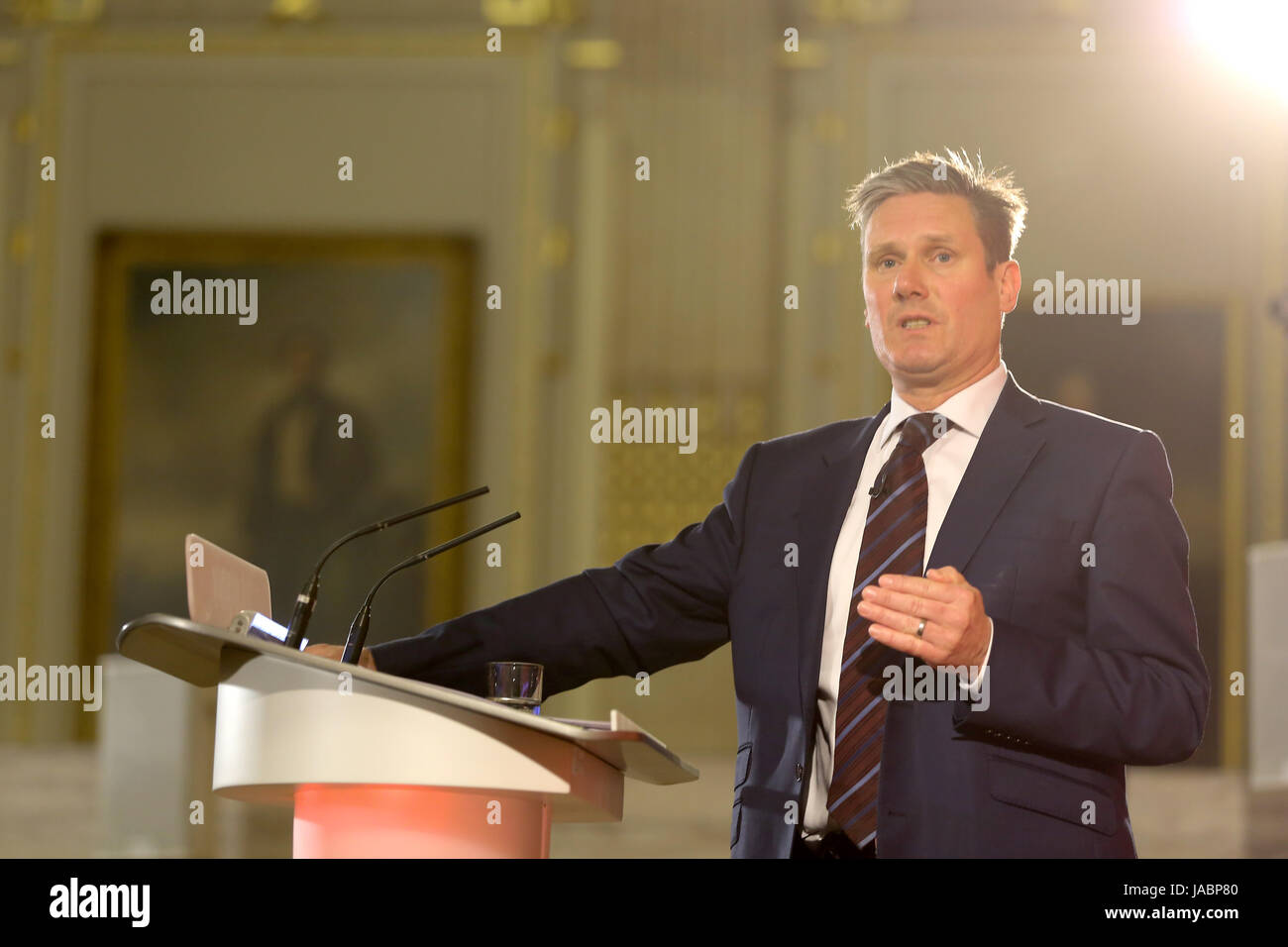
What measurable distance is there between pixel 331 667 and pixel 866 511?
0.82 meters

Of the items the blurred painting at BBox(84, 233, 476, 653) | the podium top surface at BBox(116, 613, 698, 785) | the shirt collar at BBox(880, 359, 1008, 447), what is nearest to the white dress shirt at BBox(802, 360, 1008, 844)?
the shirt collar at BBox(880, 359, 1008, 447)

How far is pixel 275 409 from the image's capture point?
25.7 ft

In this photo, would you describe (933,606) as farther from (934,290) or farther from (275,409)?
(275,409)

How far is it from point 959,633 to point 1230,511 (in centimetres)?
613

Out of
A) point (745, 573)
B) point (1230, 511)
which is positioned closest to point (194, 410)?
point (1230, 511)

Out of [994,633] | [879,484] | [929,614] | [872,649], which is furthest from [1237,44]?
[929,614]

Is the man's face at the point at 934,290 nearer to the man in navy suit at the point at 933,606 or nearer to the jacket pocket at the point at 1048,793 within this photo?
the man in navy suit at the point at 933,606

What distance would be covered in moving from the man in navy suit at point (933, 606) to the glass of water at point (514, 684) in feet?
0.85

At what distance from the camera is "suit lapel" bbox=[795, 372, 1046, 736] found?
2.06 meters

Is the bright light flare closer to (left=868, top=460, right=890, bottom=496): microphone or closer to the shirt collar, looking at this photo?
the shirt collar

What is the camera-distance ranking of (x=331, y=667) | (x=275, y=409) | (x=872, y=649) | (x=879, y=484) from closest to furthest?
(x=331, y=667)
(x=872, y=649)
(x=879, y=484)
(x=275, y=409)

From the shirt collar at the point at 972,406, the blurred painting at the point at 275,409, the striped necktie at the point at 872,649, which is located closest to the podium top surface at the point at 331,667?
the striped necktie at the point at 872,649
